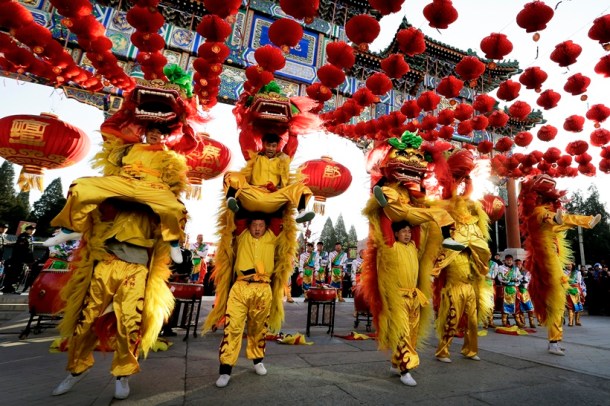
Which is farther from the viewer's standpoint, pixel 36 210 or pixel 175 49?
pixel 36 210

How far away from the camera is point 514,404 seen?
6.59 feet

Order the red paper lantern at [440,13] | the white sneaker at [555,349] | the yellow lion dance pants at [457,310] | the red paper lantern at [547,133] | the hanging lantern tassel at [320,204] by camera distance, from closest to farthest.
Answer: the yellow lion dance pants at [457,310] < the red paper lantern at [440,13] < the white sneaker at [555,349] < the red paper lantern at [547,133] < the hanging lantern tassel at [320,204]

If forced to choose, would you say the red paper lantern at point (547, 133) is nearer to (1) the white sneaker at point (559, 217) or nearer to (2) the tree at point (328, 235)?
(1) the white sneaker at point (559, 217)

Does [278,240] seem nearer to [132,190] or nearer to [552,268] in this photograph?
[132,190]

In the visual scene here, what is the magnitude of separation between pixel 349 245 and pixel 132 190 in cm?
4297

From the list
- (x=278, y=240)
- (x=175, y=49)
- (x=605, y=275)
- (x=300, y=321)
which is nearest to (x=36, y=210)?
(x=175, y=49)

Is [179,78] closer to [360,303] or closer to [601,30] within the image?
[360,303]

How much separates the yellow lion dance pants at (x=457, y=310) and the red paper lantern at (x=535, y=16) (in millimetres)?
2620

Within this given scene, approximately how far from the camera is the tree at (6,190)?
27.8 metres

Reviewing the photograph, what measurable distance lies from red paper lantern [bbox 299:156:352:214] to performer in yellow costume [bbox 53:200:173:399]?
4959mm

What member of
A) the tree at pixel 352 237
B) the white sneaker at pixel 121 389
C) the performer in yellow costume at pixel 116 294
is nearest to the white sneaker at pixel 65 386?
the performer in yellow costume at pixel 116 294

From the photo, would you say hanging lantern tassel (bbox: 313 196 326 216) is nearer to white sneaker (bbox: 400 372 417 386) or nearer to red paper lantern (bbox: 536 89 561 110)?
red paper lantern (bbox: 536 89 561 110)

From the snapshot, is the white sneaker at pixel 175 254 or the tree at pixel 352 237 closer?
the white sneaker at pixel 175 254

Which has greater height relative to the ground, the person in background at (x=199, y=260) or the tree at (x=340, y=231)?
the tree at (x=340, y=231)
